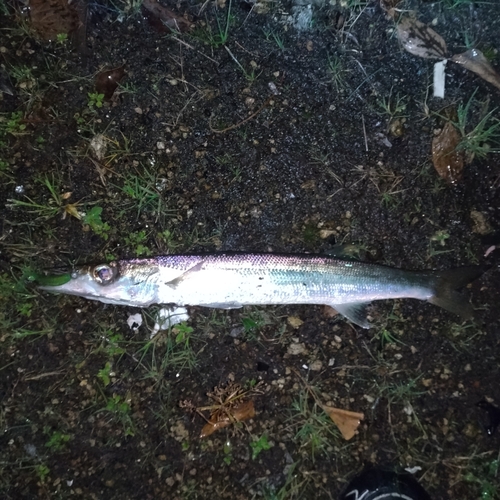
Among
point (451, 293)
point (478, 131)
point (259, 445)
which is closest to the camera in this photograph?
point (451, 293)

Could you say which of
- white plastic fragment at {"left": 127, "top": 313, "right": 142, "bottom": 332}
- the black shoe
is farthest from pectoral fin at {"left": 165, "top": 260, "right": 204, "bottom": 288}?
the black shoe

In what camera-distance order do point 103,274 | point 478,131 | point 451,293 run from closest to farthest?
point 103,274 < point 451,293 < point 478,131

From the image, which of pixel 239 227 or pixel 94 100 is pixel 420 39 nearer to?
pixel 239 227

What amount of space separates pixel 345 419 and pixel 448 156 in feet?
7.33

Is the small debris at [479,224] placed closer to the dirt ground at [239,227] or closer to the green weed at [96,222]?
the dirt ground at [239,227]

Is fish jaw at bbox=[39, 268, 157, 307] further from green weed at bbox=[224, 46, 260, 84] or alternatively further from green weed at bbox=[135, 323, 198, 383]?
green weed at bbox=[224, 46, 260, 84]

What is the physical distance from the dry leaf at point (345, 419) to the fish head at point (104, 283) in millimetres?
1650

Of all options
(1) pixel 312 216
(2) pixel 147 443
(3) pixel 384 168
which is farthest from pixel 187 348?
(3) pixel 384 168

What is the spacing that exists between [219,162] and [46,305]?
5.81ft

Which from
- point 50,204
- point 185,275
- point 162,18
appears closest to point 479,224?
point 185,275

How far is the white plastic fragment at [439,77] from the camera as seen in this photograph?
3254 millimetres

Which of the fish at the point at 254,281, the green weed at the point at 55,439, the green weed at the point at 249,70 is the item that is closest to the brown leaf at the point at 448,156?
the fish at the point at 254,281

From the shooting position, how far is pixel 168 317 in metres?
3.16

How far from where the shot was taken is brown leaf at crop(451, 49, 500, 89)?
322 cm
